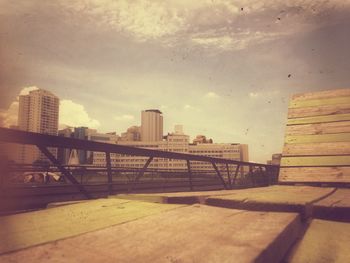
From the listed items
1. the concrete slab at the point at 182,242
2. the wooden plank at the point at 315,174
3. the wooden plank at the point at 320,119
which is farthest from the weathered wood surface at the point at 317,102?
the concrete slab at the point at 182,242

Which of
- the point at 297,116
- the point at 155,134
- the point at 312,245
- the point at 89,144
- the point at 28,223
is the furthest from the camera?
the point at 155,134

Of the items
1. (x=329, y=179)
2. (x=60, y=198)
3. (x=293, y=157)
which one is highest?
(x=293, y=157)

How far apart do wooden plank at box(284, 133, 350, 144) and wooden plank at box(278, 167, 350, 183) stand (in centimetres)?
49

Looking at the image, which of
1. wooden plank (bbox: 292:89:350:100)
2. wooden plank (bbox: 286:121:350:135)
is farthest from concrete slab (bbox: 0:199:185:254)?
wooden plank (bbox: 292:89:350:100)

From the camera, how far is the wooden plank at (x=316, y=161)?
3.51m

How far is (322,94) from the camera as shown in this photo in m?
4.43

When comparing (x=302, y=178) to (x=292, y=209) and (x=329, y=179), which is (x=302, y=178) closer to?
(x=329, y=179)

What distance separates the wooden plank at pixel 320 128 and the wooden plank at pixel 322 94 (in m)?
0.57

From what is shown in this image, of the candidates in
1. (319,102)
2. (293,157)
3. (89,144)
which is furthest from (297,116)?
(89,144)

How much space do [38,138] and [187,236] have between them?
2.64 m

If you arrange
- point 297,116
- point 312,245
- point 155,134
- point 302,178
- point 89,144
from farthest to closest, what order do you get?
point 155,134, point 297,116, point 89,144, point 302,178, point 312,245

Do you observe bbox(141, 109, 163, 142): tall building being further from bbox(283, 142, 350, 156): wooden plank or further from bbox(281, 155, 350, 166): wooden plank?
bbox(281, 155, 350, 166): wooden plank

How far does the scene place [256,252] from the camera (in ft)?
2.70

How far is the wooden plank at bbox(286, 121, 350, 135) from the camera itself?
3.85 meters
